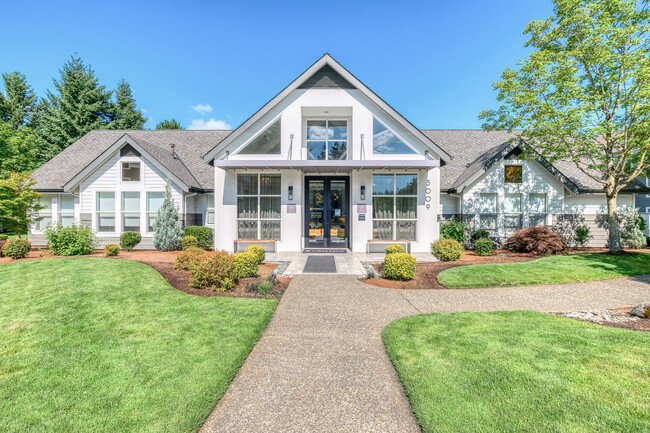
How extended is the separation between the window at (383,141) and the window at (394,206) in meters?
1.17

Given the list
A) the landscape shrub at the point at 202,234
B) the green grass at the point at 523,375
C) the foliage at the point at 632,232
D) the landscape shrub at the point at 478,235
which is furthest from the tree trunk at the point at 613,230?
the landscape shrub at the point at 202,234

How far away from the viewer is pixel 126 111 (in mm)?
37562

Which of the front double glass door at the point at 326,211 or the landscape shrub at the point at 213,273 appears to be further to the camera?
the front double glass door at the point at 326,211

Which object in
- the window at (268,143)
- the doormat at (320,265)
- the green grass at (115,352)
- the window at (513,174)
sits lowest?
the green grass at (115,352)

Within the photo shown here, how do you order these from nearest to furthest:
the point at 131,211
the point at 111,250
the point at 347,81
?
the point at 111,250
the point at 347,81
the point at 131,211

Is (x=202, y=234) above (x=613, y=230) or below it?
below

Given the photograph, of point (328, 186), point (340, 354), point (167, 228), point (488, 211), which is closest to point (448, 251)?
point (488, 211)

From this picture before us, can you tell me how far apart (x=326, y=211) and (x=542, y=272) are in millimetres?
8792

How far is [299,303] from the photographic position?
631cm

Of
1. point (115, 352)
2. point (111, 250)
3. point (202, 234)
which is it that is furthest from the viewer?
point (202, 234)

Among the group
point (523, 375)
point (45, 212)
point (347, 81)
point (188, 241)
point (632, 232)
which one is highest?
point (347, 81)

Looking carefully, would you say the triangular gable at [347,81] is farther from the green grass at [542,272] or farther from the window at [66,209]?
the window at [66,209]

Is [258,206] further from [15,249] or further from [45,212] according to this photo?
[45,212]

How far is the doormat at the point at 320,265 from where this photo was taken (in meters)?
9.33
